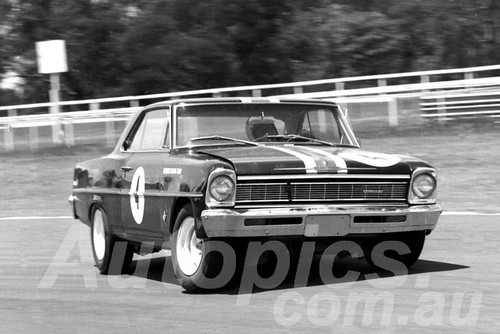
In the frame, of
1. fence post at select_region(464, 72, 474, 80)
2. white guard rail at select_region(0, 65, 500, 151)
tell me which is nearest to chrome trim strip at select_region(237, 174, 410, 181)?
white guard rail at select_region(0, 65, 500, 151)

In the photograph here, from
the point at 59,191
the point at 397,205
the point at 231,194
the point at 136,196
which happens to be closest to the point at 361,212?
the point at 397,205

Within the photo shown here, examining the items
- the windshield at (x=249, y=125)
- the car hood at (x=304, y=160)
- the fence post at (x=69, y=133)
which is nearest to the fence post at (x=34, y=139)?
the fence post at (x=69, y=133)

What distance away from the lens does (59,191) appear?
59.2 ft

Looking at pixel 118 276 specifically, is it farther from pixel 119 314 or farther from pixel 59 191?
pixel 59 191

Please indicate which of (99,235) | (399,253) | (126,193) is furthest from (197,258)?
(99,235)

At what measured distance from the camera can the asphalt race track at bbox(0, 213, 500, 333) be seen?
632 cm

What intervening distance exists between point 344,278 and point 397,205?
2.19 ft

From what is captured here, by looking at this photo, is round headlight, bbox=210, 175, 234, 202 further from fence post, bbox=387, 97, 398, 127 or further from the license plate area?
fence post, bbox=387, 97, 398, 127

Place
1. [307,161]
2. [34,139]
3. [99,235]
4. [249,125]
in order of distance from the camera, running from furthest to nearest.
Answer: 1. [34,139]
2. [99,235]
3. [249,125]
4. [307,161]

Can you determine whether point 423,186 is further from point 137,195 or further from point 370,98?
point 370,98

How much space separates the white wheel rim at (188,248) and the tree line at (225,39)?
85.7ft

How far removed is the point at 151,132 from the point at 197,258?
5.81 ft

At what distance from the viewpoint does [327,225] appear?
767cm

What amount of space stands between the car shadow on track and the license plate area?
36cm
